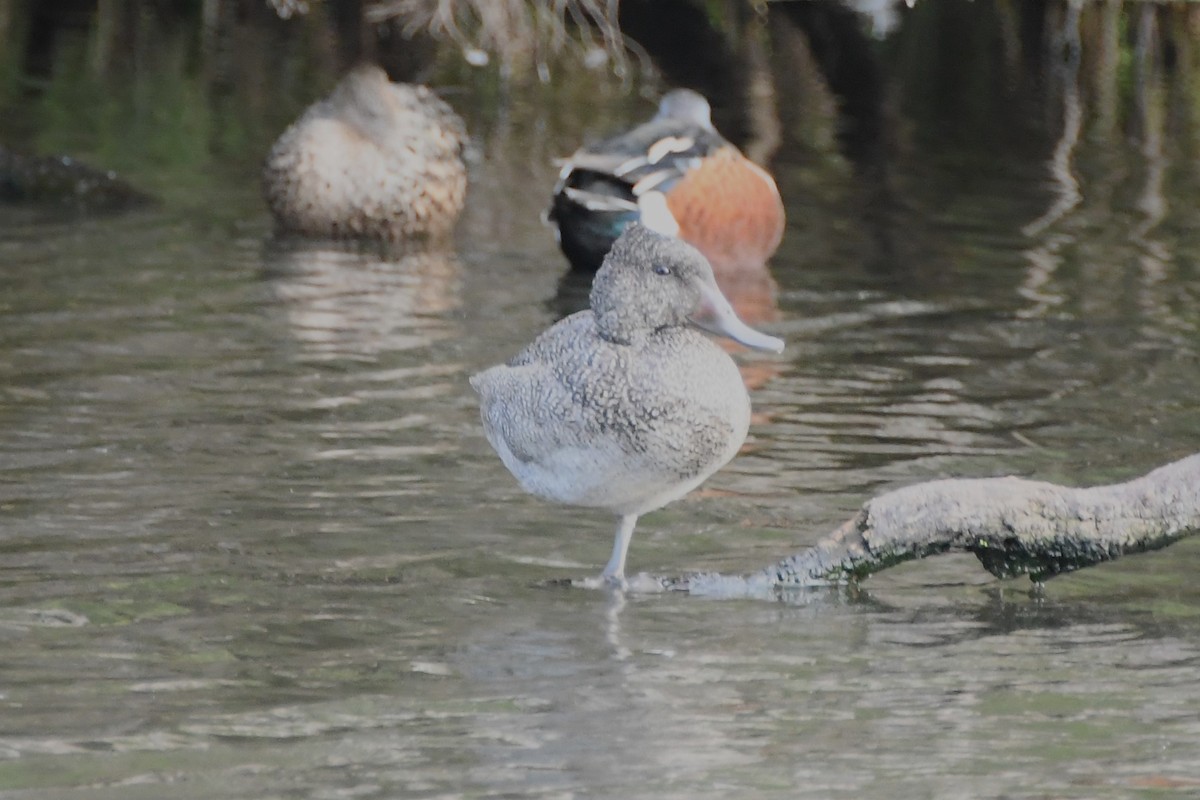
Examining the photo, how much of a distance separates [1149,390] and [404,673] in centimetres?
381

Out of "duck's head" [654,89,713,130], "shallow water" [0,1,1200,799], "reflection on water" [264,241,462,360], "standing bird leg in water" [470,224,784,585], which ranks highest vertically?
"duck's head" [654,89,713,130]

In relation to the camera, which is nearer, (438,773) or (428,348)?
(438,773)

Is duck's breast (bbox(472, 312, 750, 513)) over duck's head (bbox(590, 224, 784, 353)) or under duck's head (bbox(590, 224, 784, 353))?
under

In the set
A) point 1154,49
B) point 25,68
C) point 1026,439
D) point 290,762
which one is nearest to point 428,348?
point 1026,439

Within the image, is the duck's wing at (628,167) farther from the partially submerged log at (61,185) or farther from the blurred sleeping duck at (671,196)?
the partially submerged log at (61,185)

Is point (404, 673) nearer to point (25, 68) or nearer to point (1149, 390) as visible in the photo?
point (1149, 390)

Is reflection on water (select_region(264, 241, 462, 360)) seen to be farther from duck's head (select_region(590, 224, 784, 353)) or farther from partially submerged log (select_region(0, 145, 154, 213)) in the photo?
duck's head (select_region(590, 224, 784, 353))

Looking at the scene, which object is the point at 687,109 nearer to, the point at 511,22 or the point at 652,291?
the point at 511,22

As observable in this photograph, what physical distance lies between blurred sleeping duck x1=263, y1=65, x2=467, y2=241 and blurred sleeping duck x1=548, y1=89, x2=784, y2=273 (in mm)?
1096

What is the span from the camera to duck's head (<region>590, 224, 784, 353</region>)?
465cm

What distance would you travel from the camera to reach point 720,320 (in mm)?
4734

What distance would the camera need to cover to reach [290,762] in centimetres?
355

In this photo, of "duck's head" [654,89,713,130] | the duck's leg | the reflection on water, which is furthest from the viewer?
"duck's head" [654,89,713,130]

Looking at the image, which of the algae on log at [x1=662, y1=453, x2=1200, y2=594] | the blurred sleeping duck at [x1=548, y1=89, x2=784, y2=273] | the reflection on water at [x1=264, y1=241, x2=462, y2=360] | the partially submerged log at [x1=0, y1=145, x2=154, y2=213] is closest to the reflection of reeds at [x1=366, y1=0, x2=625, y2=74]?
the blurred sleeping duck at [x1=548, y1=89, x2=784, y2=273]
